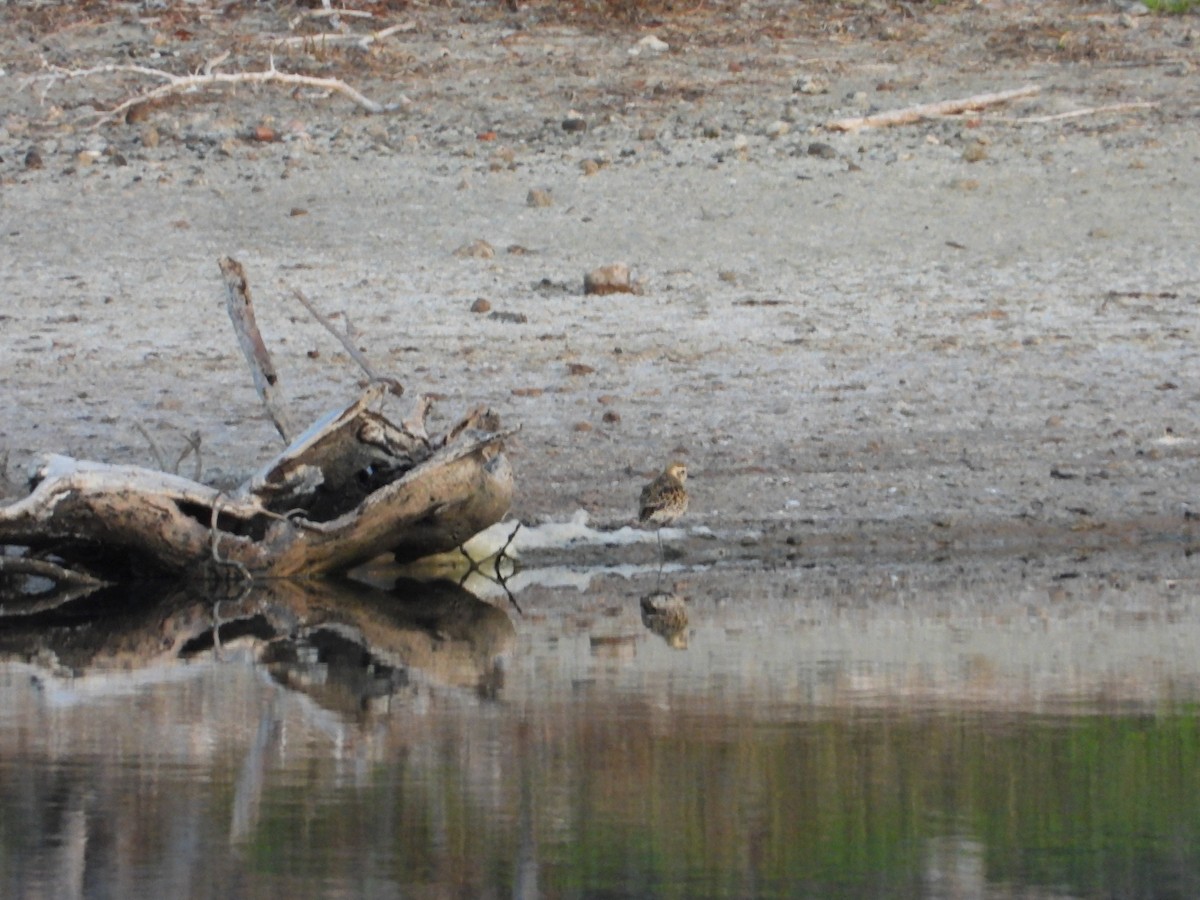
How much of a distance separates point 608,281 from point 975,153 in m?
3.12

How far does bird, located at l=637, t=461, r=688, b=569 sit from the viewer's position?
9523 mm

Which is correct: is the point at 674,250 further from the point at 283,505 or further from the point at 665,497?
the point at 283,505

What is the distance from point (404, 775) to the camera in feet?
18.2

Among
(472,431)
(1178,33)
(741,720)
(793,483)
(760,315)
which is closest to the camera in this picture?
(741,720)

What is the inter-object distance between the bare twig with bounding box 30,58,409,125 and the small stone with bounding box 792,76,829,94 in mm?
2625

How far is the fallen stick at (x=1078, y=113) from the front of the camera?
599 inches

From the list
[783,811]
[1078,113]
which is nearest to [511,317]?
[1078,113]

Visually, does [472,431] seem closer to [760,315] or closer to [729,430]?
[729,430]

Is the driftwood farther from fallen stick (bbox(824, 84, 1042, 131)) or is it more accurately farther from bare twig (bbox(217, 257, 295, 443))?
fallen stick (bbox(824, 84, 1042, 131))

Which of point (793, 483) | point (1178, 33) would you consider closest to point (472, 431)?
point (793, 483)

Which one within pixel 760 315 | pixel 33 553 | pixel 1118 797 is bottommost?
pixel 1118 797

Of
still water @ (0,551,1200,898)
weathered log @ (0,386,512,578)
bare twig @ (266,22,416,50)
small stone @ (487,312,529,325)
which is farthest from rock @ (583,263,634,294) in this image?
bare twig @ (266,22,416,50)

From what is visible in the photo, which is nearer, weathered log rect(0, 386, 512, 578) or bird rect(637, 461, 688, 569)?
weathered log rect(0, 386, 512, 578)

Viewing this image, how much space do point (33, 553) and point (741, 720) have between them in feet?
13.6
